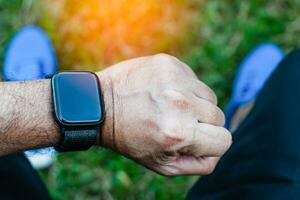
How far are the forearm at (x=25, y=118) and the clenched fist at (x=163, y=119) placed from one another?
0.43 feet

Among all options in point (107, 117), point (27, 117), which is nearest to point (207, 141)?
point (107, 117)

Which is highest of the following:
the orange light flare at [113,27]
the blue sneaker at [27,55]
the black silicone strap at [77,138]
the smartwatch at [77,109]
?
the smartwatch at [77,109]

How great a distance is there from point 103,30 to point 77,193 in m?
0.76

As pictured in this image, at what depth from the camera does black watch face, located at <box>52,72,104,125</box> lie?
117 cm

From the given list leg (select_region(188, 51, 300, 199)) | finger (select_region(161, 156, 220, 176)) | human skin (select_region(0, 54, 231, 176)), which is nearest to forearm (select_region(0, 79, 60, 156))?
human skin (select_region(0, 54, 231, 176))

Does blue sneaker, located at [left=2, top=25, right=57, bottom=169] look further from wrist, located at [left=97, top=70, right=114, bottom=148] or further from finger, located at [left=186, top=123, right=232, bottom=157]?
finger, located at [left=186, top=123, right=232, bottom=157]

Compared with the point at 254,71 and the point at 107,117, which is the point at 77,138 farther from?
the point at 254,71

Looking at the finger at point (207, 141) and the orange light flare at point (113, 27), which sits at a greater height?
the finger at point (207, 141)

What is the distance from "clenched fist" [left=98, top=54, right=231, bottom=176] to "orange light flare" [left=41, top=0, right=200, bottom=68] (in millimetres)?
1218

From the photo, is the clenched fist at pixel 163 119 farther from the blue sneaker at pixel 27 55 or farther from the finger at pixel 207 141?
the blue sneaker at pixel 27 55

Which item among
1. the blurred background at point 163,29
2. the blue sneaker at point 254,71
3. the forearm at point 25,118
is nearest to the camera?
the forearm at point 25,118

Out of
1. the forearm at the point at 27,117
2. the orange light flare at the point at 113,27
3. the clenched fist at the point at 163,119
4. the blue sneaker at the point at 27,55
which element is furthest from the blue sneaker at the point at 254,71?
the forearm at the point at 27,117

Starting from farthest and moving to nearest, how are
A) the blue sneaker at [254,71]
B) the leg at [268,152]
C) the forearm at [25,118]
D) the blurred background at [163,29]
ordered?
the blurred background at [163,29] < the blue sneaker at [254,71] < the leg at [268,152] < the forearm at [25,118]

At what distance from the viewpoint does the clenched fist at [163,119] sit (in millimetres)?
1155
